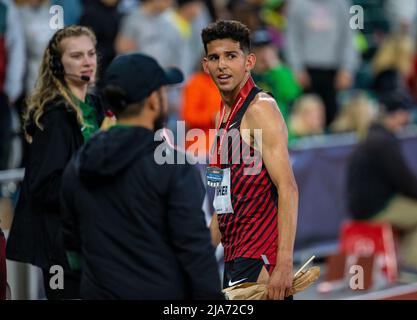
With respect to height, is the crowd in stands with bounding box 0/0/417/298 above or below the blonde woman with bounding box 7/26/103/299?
above

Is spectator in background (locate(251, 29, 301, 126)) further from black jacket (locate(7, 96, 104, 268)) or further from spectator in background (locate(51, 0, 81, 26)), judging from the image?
black jacket (locate(7, 96, 104, 268))

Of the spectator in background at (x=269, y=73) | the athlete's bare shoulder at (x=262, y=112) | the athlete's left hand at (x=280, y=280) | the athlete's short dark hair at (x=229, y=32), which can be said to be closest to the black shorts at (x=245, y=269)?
the athlete's left hand at (x=280, y=280)

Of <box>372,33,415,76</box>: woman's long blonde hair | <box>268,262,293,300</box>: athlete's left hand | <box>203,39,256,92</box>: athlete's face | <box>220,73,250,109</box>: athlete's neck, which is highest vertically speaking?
<box>372,33,415,76</box>: woman's long blonde hair

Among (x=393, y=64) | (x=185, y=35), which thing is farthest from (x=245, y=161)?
(x=393, y=64)

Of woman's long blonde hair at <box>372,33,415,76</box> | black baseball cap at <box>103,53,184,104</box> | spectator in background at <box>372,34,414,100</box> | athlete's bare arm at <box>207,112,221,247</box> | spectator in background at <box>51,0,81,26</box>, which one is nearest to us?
black baseball cap at <box>103,53,184,104</box>

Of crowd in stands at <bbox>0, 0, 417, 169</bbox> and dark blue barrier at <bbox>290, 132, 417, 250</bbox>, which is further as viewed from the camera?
dark blue barrier at <bbox>290, 132, 417, 250</bbox>

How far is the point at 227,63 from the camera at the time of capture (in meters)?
4.72

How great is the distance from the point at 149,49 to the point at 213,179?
185 inches

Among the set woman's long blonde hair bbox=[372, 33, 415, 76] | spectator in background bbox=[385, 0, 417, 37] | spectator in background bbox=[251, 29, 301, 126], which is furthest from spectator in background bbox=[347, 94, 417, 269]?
spectator in background bbox=[385, 0, 417, 37]

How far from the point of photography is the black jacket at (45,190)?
5.07m

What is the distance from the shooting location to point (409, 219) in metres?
9.69

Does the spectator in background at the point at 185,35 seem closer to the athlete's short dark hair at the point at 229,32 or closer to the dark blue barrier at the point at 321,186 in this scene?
the dark blue barrier at the point at 321,186

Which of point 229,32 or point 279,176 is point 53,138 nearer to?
point 229,32

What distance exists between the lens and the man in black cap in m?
3.97
